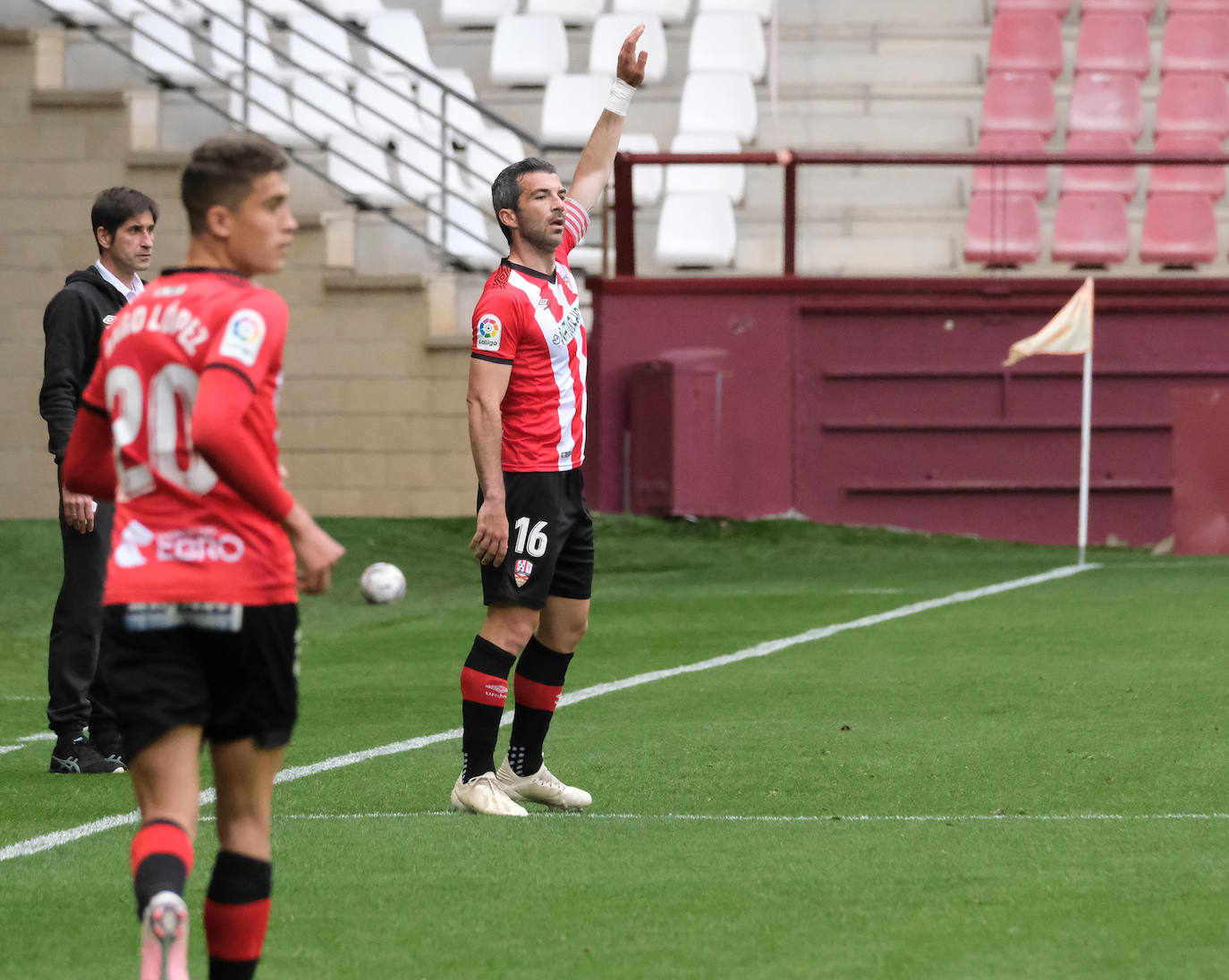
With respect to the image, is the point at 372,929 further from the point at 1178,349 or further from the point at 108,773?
the point at 1178,349

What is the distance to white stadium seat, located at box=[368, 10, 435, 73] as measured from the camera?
1853 cm

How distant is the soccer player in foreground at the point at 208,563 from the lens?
3.11m

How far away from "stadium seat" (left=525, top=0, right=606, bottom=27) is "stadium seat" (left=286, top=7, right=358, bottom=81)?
193cm

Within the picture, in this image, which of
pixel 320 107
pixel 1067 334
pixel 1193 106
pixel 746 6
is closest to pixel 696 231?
pixel 320 107

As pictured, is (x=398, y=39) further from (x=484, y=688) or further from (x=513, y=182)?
(x=484, y=688)

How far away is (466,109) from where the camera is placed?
18.6 meters

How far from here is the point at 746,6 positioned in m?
19.4

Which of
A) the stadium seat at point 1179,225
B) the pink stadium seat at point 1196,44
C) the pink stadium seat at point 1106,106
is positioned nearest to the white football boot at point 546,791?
the stadium seat at point 1179,225

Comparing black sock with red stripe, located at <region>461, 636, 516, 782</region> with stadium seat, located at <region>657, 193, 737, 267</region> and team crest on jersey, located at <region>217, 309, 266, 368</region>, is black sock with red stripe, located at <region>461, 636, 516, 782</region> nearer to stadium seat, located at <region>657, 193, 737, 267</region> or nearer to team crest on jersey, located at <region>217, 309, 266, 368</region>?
team crest on jersey, located at <region>217, 309, 266, 368</region>

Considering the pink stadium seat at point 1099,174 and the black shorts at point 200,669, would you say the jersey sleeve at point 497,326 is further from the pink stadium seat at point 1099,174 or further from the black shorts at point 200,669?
the pink stadium seat at point 1099,174

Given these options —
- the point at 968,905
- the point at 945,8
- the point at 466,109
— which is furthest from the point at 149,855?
the point at 945,8

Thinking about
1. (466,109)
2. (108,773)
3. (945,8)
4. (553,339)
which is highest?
(945,8)

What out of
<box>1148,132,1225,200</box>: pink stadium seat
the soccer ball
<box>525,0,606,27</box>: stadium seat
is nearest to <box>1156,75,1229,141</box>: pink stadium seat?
<box>1148,132,1225,200</box>: pink stadium seat

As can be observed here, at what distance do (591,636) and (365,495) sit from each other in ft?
19.3
